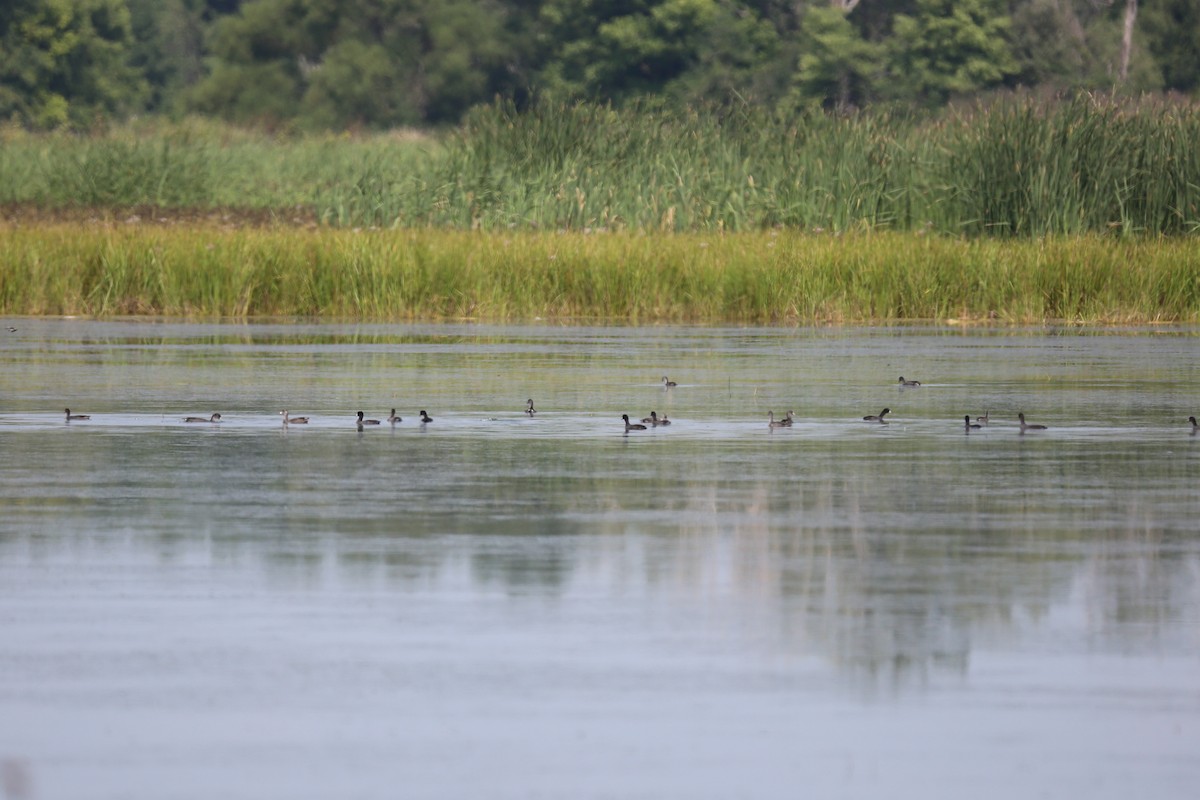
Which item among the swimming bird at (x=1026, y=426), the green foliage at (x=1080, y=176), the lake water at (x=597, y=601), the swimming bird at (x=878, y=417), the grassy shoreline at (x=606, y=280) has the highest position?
the green foliage at (x=1080, y=176)

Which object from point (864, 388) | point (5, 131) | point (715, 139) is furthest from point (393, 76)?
point (864, 388)

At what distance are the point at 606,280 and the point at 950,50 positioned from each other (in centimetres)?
4019

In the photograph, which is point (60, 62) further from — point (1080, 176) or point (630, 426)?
point (630, 426)

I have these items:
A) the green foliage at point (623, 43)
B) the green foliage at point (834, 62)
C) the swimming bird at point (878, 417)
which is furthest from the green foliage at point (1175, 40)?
the swimming bird at point (878, 417)

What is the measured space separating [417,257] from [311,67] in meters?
53.1

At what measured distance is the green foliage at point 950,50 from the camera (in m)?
60.8

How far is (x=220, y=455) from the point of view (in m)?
11.0

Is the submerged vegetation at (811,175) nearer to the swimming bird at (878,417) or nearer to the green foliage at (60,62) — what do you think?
the swimming bird at (878,417)

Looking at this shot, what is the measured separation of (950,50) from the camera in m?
61.3

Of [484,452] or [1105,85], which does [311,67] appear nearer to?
[1105,85]

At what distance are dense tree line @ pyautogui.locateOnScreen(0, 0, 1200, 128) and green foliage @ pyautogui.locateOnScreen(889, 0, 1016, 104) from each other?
6 centimetres

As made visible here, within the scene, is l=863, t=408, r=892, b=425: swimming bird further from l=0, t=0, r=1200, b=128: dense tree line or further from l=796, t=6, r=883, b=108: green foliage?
l=796, t=6, r=883, b=108: green foliage

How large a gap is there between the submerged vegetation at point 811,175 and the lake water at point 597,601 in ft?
41.2

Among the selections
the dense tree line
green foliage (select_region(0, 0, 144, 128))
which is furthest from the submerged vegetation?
green foliage (select_region(0, 0, 144, 128))
